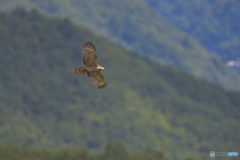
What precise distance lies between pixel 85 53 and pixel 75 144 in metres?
161

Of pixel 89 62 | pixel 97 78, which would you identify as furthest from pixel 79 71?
pixel 97 78

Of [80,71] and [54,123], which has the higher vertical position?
[54,123]

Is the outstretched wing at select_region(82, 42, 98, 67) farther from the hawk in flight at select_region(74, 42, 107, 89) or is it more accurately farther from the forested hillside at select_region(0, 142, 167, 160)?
the forested hillside at select_region(0, 142, 167, 160)

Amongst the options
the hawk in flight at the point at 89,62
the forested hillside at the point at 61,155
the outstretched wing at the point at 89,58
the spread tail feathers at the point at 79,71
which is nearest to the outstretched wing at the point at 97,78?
the hawk in flight at the point at 89,62

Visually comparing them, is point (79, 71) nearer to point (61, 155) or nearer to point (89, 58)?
point (89, 58)

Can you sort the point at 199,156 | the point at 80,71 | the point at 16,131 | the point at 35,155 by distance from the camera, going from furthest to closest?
the point at 199,156
the point at 16,131
the point at 35,155
the point at 80,71

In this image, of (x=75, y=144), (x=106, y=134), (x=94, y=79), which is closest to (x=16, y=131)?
(x=75, y=144)

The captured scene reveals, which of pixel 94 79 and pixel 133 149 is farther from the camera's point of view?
pixel 133 149

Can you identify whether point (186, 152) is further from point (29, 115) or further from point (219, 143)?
point (29, 115)

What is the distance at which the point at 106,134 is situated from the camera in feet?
654

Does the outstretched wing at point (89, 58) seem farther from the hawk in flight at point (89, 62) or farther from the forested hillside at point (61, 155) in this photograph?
the forested hillside at point (61, 155)

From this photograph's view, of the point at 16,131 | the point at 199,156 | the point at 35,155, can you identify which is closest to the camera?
the point at 35,155

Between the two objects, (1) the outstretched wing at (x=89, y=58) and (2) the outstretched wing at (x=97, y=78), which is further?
(2) the outstretched wing at (x=97, y=78)

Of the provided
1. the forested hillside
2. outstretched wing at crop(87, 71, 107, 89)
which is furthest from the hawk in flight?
the forested hillside
